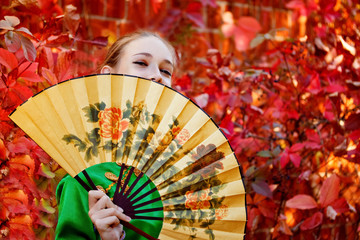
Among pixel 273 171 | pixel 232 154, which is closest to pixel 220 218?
pixel 232 154

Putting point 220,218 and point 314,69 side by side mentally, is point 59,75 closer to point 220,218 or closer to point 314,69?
point 220,218

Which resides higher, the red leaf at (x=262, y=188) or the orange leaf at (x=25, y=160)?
the orange leaf at (x=25, y=160)

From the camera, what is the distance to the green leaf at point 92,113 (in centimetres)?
106

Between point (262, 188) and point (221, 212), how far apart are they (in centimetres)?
68

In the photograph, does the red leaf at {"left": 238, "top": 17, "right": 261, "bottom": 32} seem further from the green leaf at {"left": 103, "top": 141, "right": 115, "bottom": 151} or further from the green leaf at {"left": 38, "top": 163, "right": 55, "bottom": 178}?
the green leaf at {"left": 103, "top": 141, "right": 115, "bottom": 151}

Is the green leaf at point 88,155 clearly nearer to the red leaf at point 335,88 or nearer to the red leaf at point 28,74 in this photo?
the red leaf at point 28,74

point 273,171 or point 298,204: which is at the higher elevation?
point 273,171

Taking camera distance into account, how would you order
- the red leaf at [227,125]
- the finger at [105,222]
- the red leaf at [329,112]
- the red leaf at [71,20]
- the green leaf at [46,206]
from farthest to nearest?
the red leaf at [329,112] → the red leaf at [227,125] → the red leaf at [71,20] → the green leaf at [46,206] → the finger at [105,222]

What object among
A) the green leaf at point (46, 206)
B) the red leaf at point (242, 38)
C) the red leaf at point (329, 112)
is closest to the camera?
the green leaf at point (46, 206)

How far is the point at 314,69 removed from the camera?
6.53 ft

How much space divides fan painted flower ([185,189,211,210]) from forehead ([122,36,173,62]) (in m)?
0.51

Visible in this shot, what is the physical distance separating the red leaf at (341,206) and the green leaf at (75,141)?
1.13 meters

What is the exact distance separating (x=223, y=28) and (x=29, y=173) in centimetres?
159

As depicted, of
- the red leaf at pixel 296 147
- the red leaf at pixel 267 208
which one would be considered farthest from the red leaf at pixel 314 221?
the red leaf at pixel 296 147
